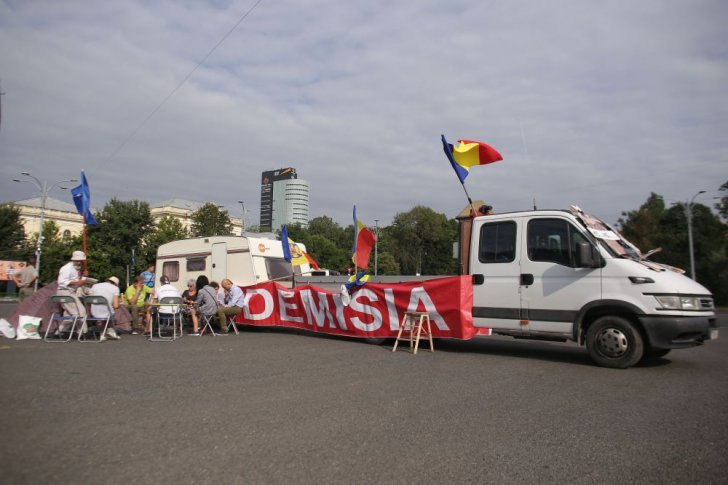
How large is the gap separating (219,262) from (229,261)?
40cm

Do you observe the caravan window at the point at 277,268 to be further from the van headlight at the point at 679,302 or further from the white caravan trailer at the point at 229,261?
the van headlight at the point at 679,302

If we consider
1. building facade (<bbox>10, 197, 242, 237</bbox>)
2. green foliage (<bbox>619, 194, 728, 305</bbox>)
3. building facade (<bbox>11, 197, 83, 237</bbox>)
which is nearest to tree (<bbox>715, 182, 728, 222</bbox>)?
green foliage (<bbox>619, 194, 728, 305</bbox>)

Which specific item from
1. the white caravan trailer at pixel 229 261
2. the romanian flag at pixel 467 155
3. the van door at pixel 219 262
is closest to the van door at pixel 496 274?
the romanian flag at pixel 467 155

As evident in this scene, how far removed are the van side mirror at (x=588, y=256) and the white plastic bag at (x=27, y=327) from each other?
10.8m

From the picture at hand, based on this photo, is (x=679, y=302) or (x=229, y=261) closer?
(x=679, y=302)

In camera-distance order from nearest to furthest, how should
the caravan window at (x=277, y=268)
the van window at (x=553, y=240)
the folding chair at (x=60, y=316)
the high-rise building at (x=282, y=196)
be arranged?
the van window at (x=553, y=240) → the folding chair at (x=60, y=316) → the caravan window at (x=277, y=268) → the high-rise building at (x=282, y=196)

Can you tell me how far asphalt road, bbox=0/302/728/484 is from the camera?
3.34 m

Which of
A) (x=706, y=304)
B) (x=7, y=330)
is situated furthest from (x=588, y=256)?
(x=7, y=330)

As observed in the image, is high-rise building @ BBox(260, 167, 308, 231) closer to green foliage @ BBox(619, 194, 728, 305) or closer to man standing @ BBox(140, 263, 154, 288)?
green foliage @ BBox(619, 194, 728, 305)

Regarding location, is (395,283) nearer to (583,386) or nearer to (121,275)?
(583,386)

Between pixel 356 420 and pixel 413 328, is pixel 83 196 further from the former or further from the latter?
pixel 356 420

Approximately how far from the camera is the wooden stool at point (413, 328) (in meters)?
9.12

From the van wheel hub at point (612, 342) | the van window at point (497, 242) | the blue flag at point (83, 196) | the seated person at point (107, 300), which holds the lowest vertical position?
the van wheel hub at point (612, 342)

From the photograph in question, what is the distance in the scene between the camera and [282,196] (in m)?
131
